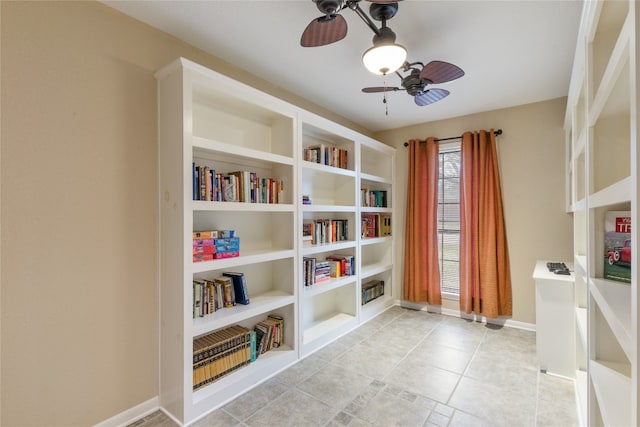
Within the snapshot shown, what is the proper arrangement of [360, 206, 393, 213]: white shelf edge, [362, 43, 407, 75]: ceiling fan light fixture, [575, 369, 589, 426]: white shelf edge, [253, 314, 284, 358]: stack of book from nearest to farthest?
[362, 43, 407, 75]: ceiling fan light fixture < [575, 369, 589, 426]: white shelf edge < [253, 314, 284, 358]: stack of book < [360, 206, 393, 213]: white shelf edge

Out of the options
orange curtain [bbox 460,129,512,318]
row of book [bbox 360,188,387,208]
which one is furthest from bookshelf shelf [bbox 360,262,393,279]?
orange curtain [bbox 460,129,512,318]

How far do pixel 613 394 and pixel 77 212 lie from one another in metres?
2.59

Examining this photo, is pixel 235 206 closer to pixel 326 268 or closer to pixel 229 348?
pixel 229 348

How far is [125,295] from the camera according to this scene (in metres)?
1.84

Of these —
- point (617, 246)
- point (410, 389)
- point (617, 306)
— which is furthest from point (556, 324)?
point (617, 306)

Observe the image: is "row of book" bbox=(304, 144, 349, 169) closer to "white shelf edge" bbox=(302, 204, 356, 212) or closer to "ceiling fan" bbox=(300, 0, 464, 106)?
Result: "white shelf edge" bbox=(302, 204, 356, 212)

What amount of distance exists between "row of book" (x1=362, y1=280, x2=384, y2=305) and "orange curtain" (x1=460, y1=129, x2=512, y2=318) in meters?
1.03

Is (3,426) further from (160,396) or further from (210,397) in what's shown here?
(210,397)

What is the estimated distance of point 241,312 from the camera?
7.03ft

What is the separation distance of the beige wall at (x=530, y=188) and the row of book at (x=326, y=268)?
1.92m

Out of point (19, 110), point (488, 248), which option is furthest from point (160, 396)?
point (488, 248)

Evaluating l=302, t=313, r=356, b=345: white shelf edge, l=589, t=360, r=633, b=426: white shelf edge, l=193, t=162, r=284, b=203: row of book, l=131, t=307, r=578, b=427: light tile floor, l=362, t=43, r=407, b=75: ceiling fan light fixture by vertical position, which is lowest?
l=131, t=307, r=578, b=427: light tile floor

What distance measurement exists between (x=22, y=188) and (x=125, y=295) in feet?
2.60

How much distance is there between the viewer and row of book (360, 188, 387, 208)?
3.74 metres
